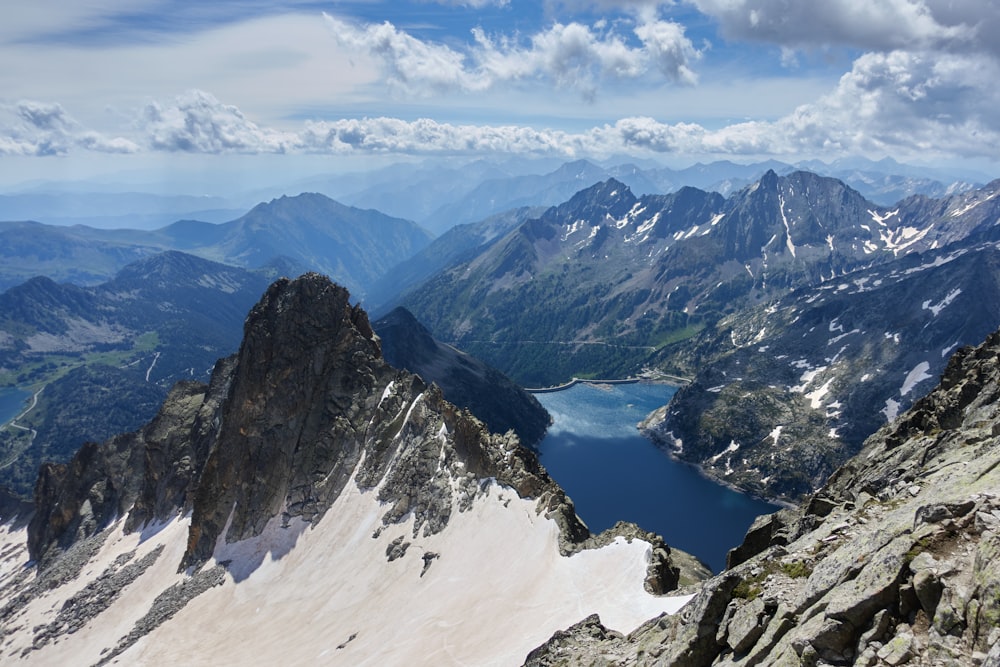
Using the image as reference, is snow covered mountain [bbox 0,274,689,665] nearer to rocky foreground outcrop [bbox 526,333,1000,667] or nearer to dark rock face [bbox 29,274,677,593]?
dark rock face [bbox 29,274,677,593]

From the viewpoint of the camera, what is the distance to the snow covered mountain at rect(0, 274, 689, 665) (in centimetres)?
6756

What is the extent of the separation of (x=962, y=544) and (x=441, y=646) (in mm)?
54570

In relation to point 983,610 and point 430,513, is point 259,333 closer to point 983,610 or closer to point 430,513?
point 430,513

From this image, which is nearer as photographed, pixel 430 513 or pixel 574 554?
pixel 574 554

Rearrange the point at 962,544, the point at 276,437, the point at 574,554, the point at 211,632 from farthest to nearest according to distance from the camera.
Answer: the point at 276,437
the point at 211,632
the point at 574,554
the point at 962,544

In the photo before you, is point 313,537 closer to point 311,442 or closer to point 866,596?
point 311,442

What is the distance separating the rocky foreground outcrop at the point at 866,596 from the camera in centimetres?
1808

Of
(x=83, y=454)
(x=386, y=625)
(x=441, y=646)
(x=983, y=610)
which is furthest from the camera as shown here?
(x=83, y=454)

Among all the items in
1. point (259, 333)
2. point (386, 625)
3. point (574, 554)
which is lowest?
point (386, 625)

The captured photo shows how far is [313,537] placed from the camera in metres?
99.7

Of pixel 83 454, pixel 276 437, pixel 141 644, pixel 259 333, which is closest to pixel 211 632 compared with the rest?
pixel 141 644

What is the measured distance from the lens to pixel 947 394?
2616 inches

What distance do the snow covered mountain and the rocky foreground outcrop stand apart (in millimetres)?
21974

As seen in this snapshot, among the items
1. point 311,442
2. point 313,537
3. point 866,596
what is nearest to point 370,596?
point 313,537
